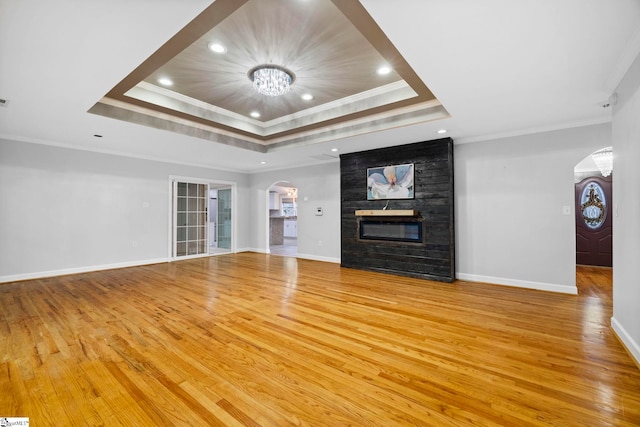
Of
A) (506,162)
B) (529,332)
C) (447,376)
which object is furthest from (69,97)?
(506,162)

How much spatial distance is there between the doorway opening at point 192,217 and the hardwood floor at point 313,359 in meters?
2.99

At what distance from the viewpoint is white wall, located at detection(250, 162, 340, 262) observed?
670 centimetres

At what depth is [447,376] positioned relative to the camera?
1.98 meters

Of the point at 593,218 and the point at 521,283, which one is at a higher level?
the point at 593,218

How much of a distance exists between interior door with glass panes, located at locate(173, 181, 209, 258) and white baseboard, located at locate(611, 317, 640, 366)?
7554 mm

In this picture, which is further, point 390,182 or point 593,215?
point 593,215

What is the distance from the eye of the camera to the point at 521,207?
4.39 meters

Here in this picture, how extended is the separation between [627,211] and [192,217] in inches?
308

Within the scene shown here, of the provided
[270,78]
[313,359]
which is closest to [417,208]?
[270,78]

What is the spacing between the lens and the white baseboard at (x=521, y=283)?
4.06 meters

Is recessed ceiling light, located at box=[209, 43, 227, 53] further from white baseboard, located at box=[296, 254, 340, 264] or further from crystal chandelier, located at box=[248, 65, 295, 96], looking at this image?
white baseboard, located at box=[296, 254, 340, 264]

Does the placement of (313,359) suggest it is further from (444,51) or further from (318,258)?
(318,258)

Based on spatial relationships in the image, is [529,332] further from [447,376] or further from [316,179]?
[316,179]

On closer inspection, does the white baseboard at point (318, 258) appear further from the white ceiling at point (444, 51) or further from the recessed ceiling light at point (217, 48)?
the recessed ceiling light at point (217, 48)
